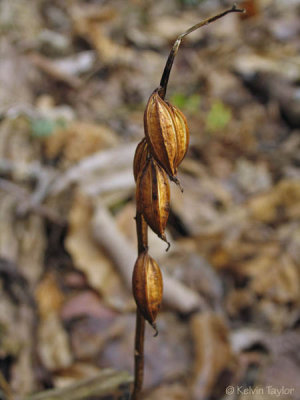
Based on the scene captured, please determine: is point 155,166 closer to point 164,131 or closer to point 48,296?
point 164,131

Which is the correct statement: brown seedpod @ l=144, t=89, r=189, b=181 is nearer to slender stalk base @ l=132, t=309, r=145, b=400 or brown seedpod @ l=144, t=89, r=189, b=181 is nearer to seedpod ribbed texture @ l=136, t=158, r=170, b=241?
seedpod ribbed texture @ l=136, t=158, r=170, b=241

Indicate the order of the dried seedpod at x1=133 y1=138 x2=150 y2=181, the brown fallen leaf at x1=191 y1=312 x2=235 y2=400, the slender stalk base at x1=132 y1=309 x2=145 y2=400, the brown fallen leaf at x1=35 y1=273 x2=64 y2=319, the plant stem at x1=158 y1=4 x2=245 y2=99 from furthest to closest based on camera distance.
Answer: the brown fallen leaf at x1=35 y1=273 x2=64 y2=319 < the brown fallen leaf at x1=191 y1=312 x2=235 y2=400 < the slender stalk base at x1=132 y1=309 x2=145 y2=400 < the dried seedpod at x1=133 y1=138 x2=150 y2=181 < the plant stem at x1=158 y1=4 x2=245 y2=99

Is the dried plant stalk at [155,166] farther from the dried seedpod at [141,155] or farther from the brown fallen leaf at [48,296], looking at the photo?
the brown fallen leaf at [48,296]

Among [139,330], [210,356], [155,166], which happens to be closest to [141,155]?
[155,166]

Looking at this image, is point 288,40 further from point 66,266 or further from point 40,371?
point 40,371

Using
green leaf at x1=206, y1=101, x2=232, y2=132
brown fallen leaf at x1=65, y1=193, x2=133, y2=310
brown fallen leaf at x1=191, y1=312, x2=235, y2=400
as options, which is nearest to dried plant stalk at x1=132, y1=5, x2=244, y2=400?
brown fallen leaf at x1=191, y1=312, x2=235, y2=400

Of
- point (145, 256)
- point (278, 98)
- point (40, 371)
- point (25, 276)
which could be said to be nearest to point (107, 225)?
point (25, 276)
